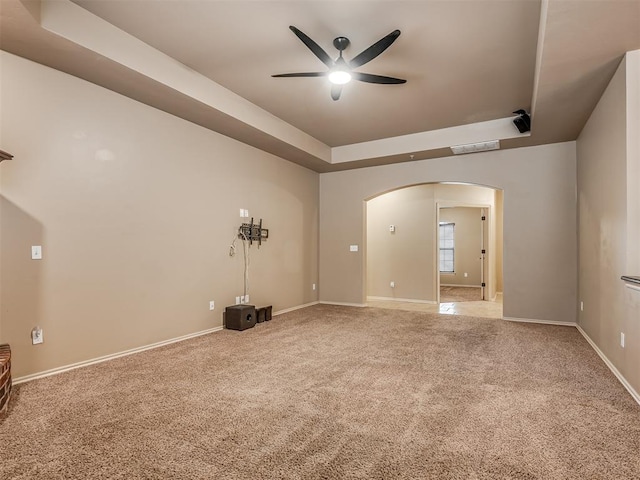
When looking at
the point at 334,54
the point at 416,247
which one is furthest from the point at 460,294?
the point at 334,54

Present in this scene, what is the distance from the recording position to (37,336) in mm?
3033

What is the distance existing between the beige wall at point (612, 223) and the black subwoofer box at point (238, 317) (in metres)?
4.05

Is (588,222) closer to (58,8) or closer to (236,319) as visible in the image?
(236,319)

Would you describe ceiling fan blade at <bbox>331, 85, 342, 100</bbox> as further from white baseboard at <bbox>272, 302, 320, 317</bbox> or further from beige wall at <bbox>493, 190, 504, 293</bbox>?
beige wall at <bbox>493, 190, 504, 293</bbox>

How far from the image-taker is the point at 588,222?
438 centimetres

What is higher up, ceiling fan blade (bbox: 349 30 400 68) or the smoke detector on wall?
ceiling fan blade (bbox: 349 30 400 68)

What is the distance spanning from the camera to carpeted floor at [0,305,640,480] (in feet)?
5.99

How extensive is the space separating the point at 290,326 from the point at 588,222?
416 cm

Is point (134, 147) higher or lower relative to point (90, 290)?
higher

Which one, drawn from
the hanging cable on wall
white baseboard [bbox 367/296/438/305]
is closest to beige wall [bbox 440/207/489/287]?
white baseboard [bbox 367/296/438/305]

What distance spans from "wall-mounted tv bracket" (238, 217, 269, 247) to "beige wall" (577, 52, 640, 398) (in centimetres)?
439

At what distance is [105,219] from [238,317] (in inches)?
80.3

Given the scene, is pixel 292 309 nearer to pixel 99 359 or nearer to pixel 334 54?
pixel 99 359

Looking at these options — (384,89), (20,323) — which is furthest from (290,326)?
(384,89)
